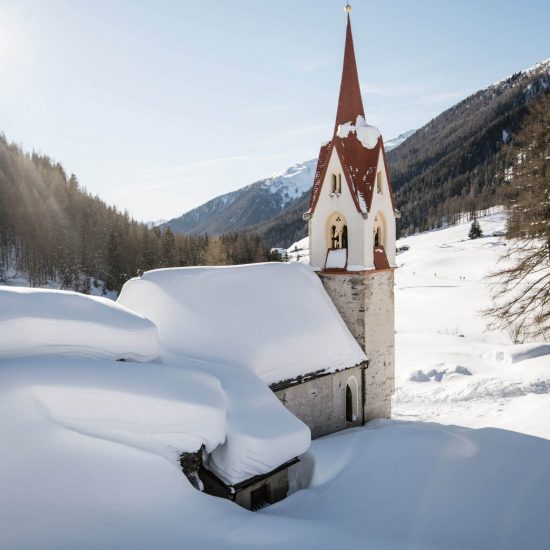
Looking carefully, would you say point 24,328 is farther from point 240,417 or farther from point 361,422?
point 361,422

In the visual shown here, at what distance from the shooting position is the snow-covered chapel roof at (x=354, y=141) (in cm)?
1608

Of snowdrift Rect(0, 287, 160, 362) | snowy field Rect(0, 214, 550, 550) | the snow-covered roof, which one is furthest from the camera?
the snow-covered roof

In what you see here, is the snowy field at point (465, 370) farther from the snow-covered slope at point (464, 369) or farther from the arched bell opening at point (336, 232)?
the arched bell opening at point (336, 232)

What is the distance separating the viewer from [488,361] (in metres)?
26.1

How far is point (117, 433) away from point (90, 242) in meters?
67.3

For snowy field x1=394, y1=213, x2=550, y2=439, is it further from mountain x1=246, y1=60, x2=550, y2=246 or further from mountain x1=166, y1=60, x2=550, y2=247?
mountain x1=246, y1=60, x2=550, y2=246

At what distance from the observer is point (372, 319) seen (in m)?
16.4

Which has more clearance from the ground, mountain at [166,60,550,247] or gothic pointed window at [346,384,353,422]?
mountain at [166,60,550,247]

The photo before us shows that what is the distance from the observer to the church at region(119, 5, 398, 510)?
30.4 feet

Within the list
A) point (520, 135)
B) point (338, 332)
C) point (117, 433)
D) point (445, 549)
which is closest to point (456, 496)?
point (445, 549)

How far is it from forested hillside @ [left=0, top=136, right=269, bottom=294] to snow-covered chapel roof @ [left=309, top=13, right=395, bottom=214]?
3321cm

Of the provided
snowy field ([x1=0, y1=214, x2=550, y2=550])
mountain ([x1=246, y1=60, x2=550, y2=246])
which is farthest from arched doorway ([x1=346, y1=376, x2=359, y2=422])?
mountain ([x1=246, y1=60, x2=550, y2=246])

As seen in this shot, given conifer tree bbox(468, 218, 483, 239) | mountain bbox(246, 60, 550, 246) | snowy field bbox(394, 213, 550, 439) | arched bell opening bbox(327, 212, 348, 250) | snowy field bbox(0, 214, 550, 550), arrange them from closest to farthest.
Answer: snowy field bbox(0, 214, 550, 550) < snowy field bbox(394, 213, 550, 439) < arched bell opening bbox(327, 212, 348, 250) < conifer tree bbox(468, 218, 483, 239) < mountain bbox(246, 60, 550, 246)

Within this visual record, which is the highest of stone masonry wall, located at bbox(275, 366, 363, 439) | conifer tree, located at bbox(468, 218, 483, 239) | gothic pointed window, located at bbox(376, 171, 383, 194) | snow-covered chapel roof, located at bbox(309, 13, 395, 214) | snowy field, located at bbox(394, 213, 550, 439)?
conifer tree, located at bbox(468, 218, 483, 239)
